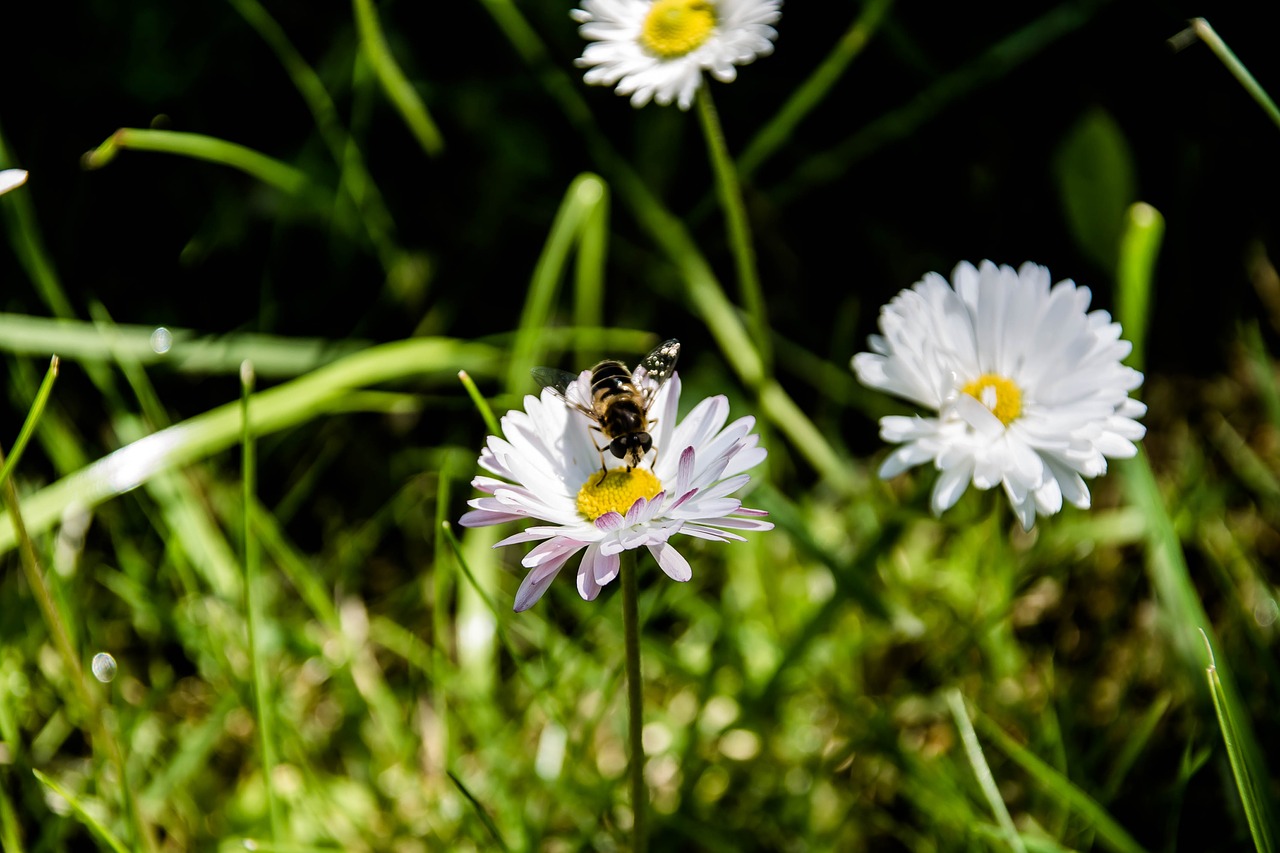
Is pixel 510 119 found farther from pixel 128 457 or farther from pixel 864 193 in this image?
pixel 128 457

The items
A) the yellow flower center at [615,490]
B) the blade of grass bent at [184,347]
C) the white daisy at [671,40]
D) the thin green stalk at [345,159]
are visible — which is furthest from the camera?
the thin green stalk at [345,159]

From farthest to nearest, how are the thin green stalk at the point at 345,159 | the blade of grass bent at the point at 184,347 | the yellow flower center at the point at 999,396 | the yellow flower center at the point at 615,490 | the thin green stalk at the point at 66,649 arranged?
the thin green stalk at the point at 345,159, the blade of grass bent at the point at 184,347, the yellow flower center at the point at 999,396, the yellow flower center at the point at 615,490, the thin green stalk at the point at 66,649

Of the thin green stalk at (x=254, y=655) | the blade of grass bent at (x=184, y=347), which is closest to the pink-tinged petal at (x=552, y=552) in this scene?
the thin green stalk at (x=254, y=655)

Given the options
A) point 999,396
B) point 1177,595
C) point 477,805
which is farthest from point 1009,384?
point 477,805

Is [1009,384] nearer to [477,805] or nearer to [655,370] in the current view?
[655,370]

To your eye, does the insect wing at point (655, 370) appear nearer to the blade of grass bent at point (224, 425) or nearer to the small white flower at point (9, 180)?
the blade of grass bent at point (224, 425)

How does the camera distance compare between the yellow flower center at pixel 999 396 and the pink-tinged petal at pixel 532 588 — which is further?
the yellow flower center at pixel 999 396

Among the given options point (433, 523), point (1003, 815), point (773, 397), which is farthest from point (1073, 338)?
point (433, 523)

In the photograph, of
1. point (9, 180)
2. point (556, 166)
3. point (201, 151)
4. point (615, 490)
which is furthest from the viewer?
point (556, 166)
